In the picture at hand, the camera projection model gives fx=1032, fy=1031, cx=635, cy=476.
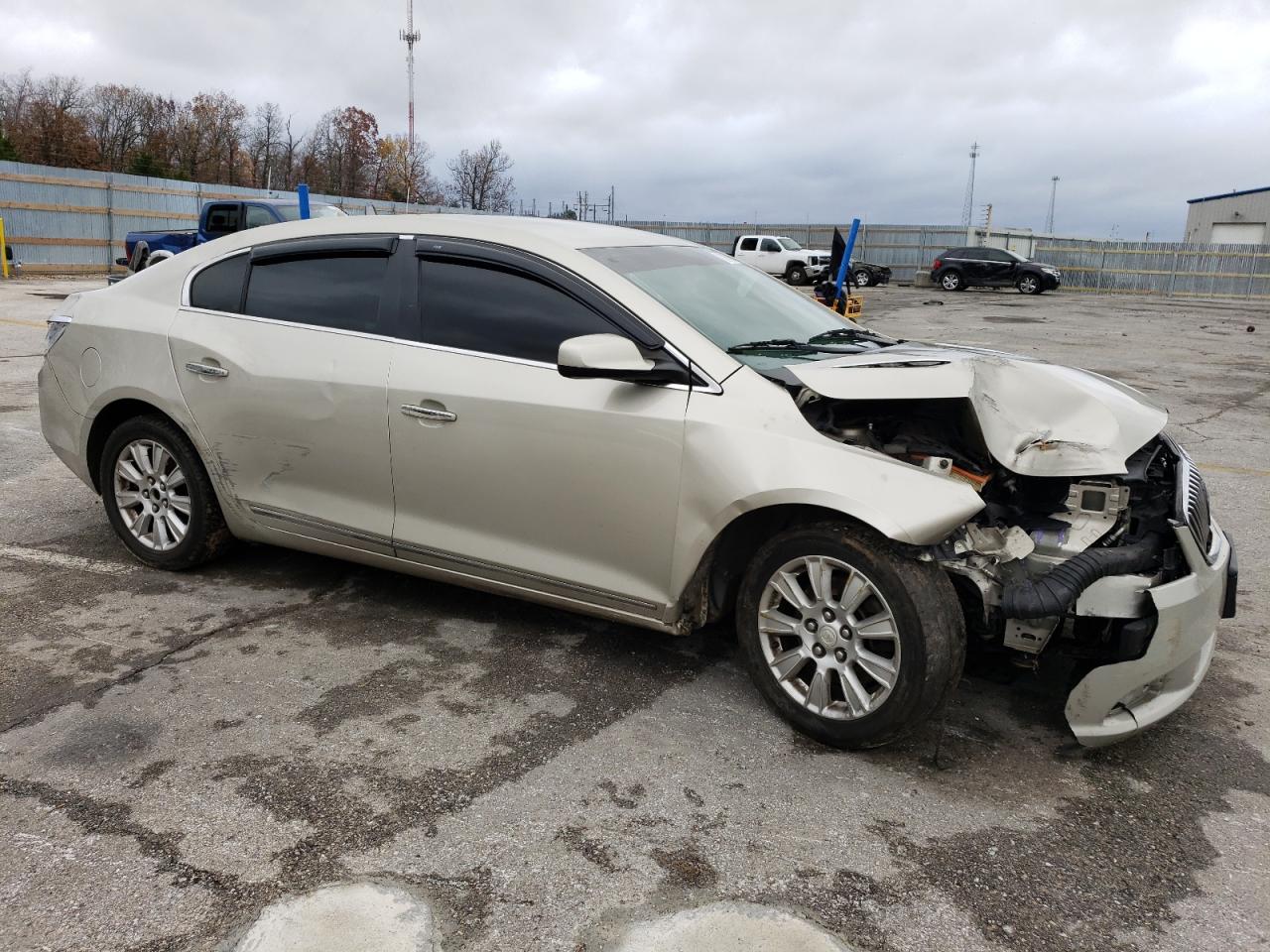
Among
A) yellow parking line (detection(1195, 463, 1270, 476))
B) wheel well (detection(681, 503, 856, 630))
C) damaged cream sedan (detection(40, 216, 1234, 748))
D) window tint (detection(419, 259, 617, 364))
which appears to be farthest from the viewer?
yellow parking line (detection(1195, 463, 1270, 476))

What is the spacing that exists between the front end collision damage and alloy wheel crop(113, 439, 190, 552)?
2.95 m

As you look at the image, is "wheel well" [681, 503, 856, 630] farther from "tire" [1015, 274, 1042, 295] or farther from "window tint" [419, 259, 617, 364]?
"tire" [1015, 274, 1042, 295]

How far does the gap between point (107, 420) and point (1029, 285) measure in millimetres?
34373

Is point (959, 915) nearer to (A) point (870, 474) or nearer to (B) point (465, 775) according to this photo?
(A) point (870, 474)

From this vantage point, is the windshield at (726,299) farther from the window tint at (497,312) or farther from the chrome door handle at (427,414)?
the chrome door handle at (427,414)

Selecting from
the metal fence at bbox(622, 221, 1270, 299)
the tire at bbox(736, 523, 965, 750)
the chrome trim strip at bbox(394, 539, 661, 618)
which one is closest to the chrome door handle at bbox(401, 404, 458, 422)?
the chrome trim strip at bbox(394, 539, 661, 618)

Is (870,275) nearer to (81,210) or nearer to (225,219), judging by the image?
(225,219)

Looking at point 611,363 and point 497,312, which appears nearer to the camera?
point 611,363

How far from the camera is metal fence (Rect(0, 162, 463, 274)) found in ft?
90.8

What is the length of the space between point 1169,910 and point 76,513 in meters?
5.52

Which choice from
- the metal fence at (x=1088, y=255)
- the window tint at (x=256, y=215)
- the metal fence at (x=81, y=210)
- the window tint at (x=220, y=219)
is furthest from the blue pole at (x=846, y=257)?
the metal fence at (x=1088, y=255)

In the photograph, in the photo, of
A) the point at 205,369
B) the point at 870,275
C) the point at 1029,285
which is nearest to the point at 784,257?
the point at 870,275

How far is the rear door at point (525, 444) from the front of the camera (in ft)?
11.5

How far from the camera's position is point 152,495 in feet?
15.7
